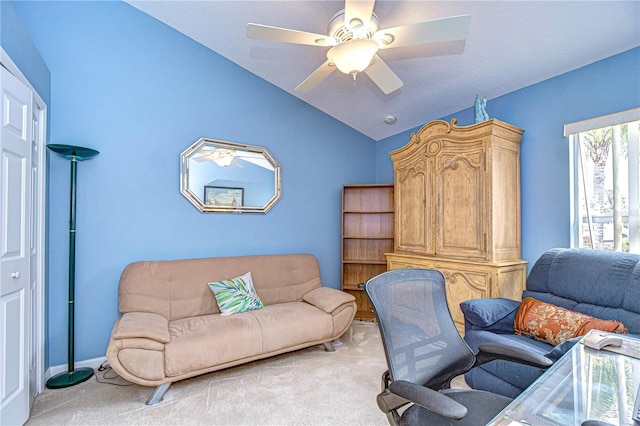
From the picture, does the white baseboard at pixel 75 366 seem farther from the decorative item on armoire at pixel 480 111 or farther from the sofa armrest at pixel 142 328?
the decorative item on armoire at pixel 480 111

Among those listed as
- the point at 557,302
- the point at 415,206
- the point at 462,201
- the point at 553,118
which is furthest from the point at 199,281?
the point at 553,118

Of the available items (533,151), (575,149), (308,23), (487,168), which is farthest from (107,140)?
(575,149)

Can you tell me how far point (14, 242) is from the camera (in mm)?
1836

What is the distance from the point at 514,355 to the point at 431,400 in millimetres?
610

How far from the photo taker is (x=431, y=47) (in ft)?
8.73

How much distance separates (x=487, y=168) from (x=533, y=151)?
54cm

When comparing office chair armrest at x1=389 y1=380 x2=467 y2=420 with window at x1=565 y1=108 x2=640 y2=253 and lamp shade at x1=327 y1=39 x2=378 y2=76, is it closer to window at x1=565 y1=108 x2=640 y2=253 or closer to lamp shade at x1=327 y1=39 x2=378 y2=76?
lamp shade at x1=327 y1=39 x2=378 y2=76

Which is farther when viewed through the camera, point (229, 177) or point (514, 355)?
point (229, 177)

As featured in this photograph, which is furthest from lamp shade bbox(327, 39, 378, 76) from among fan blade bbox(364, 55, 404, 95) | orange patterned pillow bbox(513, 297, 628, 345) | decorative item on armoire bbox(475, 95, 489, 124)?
orange patterned pillow bbox(513, 297, 628, 345)

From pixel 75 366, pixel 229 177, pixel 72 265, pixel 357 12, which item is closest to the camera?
pixel 357 12

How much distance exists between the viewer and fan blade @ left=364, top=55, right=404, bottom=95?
221 cm

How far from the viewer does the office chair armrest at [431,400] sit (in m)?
0.95

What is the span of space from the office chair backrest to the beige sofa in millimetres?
1519

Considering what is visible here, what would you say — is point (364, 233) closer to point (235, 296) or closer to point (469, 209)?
point (469, 209)
